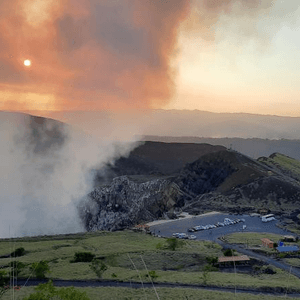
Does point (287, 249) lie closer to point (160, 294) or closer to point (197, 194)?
point (160, 294)

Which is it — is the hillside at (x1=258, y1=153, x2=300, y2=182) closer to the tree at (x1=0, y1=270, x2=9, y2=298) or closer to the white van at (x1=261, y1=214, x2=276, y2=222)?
the white van at (x1=261, y1=214, x2=276, y2=222)

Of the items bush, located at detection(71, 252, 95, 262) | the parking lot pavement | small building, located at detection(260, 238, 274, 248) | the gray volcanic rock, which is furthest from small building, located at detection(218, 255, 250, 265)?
the gray volcanic rock

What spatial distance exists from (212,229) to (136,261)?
149 ft

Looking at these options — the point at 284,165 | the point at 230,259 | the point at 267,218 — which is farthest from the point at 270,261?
the point at 284,165

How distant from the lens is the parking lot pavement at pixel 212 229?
8712cm

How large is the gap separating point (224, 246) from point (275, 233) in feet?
71.7

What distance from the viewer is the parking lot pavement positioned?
286 ft

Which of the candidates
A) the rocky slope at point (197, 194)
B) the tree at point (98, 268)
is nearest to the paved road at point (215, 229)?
the rocky slope at point (197, 194)

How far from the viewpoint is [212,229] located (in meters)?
92.2

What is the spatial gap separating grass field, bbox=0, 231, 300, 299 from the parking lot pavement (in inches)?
354

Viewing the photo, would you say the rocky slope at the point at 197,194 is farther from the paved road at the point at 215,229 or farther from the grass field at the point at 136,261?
the grass field at the point at 136,261

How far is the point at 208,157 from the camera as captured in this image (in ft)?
539

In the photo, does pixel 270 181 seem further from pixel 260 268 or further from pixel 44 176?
pixel 44 176

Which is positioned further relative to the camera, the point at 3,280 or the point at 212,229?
the point at 212,229
